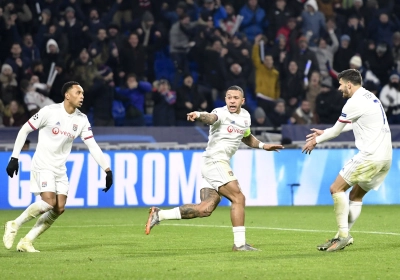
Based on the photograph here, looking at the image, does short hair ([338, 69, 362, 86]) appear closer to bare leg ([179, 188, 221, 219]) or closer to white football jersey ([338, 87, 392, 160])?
white football jersey ([338, 87, 392, 160])

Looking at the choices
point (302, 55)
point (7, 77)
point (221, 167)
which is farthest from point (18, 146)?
point (302, 55)

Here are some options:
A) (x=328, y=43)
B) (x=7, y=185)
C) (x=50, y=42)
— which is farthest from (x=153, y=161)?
(x=328, y=43)

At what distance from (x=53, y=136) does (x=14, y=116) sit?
9552mm

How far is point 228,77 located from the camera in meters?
22.9

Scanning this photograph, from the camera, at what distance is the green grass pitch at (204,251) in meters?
8.80

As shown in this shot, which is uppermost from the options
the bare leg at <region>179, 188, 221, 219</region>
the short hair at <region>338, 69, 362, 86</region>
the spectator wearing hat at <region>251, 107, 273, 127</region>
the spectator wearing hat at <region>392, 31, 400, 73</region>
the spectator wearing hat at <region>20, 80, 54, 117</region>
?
the spectator wearing hat at <region>392, 31, 400, 73</region>

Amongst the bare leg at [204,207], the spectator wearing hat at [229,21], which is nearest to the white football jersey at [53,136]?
the bare leg at [204,207]

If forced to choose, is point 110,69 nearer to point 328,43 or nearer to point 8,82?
point 8,82

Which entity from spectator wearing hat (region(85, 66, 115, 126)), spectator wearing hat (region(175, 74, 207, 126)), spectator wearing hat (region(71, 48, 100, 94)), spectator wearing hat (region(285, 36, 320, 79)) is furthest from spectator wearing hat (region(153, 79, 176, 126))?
spectator wearing hat (region(285, 36, 320, 79))

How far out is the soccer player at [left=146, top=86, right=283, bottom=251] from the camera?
11.2m

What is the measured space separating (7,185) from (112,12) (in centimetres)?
660

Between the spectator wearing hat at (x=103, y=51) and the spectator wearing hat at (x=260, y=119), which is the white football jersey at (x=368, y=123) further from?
the spectator wearing hat at (x=103, y=51)

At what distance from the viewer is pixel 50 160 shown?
11.5 m

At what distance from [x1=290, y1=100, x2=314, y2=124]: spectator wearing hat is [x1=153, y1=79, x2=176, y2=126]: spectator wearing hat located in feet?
10.1
